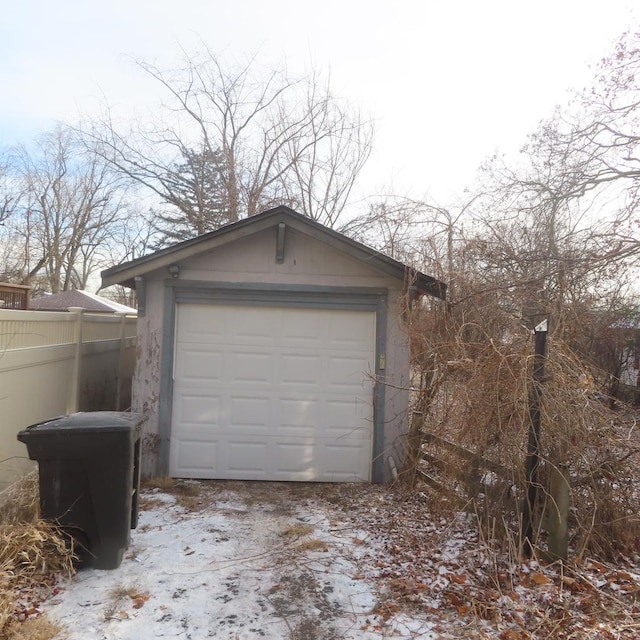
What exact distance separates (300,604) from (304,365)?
328 cm

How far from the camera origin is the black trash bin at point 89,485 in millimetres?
3855

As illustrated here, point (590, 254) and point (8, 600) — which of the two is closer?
point (8, 600)

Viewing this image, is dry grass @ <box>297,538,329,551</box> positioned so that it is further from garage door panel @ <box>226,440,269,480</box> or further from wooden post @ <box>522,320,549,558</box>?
garage door panel @ <box>226,440,269,480</box>

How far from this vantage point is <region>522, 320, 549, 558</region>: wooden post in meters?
3.96

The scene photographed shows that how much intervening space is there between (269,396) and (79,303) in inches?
451

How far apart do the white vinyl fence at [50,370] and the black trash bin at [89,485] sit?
0.97 metres

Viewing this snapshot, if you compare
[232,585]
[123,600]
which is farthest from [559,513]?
[123,600]

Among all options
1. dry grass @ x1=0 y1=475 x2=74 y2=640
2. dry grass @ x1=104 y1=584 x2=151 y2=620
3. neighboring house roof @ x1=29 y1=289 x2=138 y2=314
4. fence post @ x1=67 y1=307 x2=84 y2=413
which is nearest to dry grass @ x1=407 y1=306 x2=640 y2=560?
dry grass @ x1=104 y1=584 x2=151 y2=620

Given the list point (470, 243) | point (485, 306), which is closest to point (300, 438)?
point (485, 306)

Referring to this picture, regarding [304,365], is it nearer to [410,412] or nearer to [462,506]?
[410,412]

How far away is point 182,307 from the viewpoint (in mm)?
6508

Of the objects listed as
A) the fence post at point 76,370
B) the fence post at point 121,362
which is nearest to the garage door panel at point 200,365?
the fence post at point 76,370

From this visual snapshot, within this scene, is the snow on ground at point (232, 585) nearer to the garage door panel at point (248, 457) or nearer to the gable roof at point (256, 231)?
the garage door panel at point (248, 457)

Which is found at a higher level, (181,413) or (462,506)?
(181,413)
